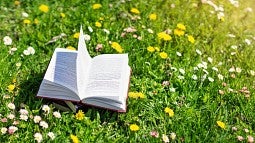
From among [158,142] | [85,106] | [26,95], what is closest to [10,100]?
[26,95]

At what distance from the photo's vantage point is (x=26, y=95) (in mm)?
3488

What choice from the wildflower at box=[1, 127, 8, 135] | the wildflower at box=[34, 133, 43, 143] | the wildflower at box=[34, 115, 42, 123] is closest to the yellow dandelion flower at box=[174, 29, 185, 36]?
the wildflower at box=[34, 115, 42, 123]

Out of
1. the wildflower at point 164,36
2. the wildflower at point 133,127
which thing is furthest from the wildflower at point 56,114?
the wildflower at point 164,36

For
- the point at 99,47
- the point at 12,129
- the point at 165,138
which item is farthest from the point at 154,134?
the point at 99,47

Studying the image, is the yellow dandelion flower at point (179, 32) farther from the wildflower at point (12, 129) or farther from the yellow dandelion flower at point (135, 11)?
the wildflower at point (12, 129)

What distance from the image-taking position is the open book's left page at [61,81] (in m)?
3.25

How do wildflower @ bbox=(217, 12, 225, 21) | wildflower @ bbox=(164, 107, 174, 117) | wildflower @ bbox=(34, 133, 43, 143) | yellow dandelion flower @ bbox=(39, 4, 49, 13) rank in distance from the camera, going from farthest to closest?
wildflower @ bbox=(217, 12, 225, 21) < yellow dandelion flower @ bbox=(39, 4, 49, 13) < wildflower @ bbox=(164, 107, 174, 117) < wildflower @ bbox=(34, 133, 43, 143)

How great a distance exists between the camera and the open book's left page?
3.25 metres

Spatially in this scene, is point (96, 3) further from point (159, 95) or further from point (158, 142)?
point (158, 142)

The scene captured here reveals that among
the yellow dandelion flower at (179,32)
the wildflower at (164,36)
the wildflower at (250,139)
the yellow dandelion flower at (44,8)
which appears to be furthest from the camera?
the yellow dandelion flower at (44,8)

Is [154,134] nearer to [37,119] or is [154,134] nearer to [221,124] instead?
[221,124]

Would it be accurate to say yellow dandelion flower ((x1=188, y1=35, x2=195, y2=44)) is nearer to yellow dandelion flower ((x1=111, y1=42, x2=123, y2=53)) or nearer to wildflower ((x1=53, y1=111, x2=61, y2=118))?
yellow dandelion flower ((x1=111, y1=42, x2=123, y2=53))

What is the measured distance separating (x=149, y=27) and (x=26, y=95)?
1.27 meters

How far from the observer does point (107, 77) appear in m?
3.36
